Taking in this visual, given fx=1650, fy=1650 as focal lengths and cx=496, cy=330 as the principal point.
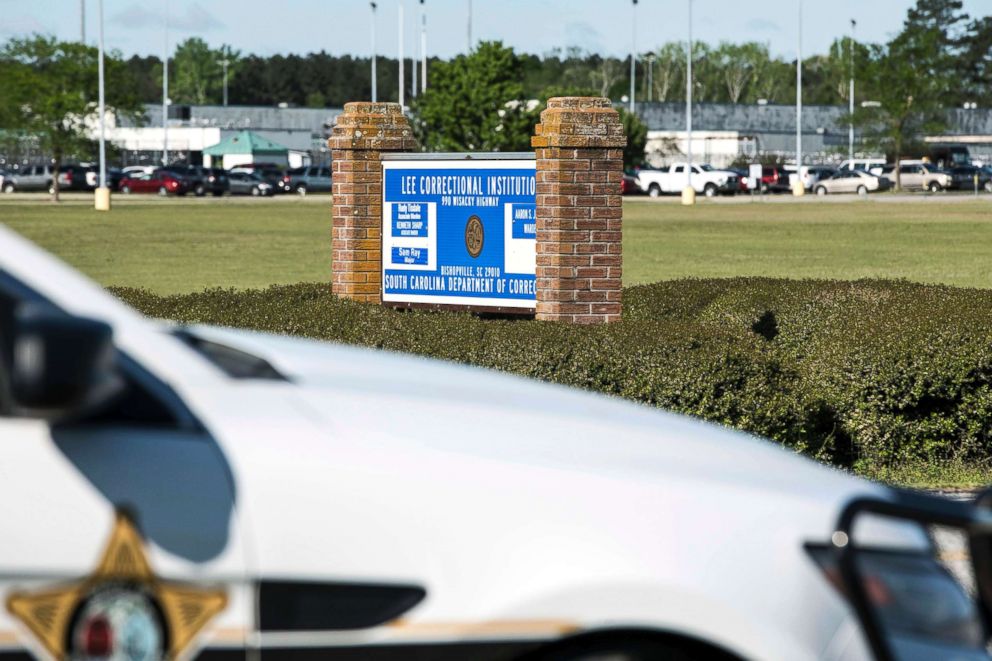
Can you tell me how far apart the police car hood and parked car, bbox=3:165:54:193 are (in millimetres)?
88576

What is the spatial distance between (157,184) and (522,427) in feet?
274

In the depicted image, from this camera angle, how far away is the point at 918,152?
105m

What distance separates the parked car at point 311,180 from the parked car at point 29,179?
13609 mm

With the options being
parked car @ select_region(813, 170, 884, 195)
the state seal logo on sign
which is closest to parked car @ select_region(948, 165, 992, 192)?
parked car @ select_region(813, 170, 884, 195)

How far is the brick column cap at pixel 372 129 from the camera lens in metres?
13.4

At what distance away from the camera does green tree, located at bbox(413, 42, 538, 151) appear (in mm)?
62906

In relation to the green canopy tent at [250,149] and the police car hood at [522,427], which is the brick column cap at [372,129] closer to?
the police car hood at [522,427]

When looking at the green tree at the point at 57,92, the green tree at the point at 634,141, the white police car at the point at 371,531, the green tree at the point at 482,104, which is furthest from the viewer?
the green tree at the point at 634,141

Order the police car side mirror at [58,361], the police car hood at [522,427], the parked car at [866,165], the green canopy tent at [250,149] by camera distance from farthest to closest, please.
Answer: the green canopy tent at [250,149]
the parked car at [866,165]
the police car hood at [522,427]
the police car side mirror at [58,361]

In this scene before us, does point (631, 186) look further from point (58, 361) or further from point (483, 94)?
point (58, 361)

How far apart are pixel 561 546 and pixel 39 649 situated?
0.96 metres

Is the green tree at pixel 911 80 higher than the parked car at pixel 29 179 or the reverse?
higher

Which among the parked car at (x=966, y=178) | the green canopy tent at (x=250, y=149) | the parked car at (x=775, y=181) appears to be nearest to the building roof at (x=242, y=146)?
the green canopy tent at (x=250, y=149)

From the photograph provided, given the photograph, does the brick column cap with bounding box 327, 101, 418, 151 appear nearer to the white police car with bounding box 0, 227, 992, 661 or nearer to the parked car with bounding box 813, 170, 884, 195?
the white police car with bounding box 0, 227, 992, 661
